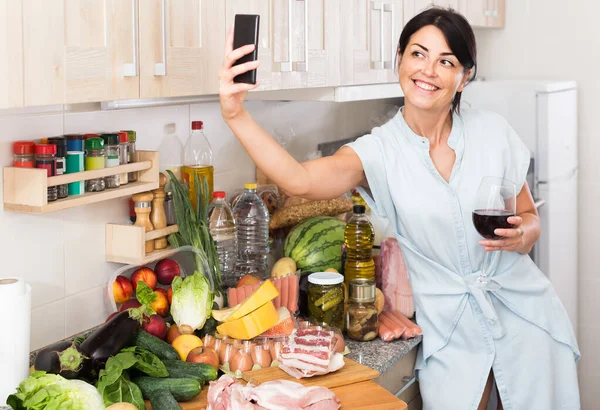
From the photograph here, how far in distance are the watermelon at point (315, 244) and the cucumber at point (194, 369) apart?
68 centimetres

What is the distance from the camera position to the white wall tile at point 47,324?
1756 mm

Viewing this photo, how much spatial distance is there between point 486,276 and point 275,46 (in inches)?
32.5

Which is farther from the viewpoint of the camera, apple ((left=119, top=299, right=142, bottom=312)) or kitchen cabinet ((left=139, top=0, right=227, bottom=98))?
apple ((left=119, top=299, right=142, bottom=312))

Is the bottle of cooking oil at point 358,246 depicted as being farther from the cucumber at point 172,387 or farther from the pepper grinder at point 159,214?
the cucumber at point 172,387

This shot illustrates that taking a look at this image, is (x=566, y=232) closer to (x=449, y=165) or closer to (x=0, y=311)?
(x=449, y=165)

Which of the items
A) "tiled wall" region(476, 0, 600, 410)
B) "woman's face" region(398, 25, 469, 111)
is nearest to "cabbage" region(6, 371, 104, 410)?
"woman's face" region(398, 25, 469, 111)

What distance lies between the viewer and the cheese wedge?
1.83 meters

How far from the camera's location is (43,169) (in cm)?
157

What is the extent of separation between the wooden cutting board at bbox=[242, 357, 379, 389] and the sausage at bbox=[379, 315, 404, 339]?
1.03 feet

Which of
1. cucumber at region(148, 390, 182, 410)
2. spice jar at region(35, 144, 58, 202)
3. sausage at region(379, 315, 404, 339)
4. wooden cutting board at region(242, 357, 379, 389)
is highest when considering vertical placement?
spice jar at region(35, 144, 58, 202)

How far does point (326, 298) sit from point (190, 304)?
380mm

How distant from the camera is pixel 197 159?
2.23 metres

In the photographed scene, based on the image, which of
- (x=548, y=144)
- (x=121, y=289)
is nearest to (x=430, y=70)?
(x=121, y=289)

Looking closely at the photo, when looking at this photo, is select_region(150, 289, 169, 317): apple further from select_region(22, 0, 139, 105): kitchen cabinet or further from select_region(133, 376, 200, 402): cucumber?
select_region(22, 0, 139, 105): kitchen cabinet
